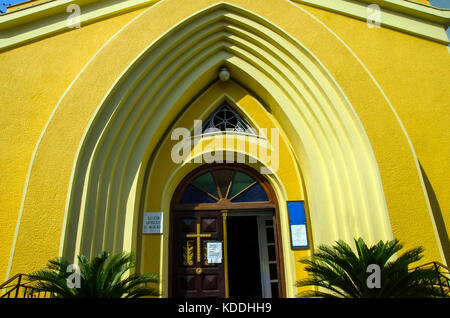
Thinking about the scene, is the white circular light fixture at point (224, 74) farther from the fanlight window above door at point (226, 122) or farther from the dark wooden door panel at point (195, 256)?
the dark wooden door panel at point (195, 256)

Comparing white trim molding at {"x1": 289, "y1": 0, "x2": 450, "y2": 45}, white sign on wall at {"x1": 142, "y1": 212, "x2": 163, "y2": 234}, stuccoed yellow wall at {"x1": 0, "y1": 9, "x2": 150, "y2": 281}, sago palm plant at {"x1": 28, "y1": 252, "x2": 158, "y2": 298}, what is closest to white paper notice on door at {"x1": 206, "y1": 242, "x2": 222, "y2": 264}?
white sign on wall at {"x1": 142, "y1": 212, "x2": 163, "y2": 234}

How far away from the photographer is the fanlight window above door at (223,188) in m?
6.20

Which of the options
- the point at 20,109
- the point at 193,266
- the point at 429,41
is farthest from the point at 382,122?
the point at 20,109

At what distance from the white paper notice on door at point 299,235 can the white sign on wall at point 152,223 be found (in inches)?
91.6

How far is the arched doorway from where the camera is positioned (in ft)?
18.7

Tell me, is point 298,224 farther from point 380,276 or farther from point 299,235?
point 380,276

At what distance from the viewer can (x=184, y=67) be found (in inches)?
246

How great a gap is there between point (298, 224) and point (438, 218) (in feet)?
7.20

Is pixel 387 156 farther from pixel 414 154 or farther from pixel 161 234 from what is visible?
pixel 161 234

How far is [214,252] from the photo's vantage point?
19.1 feet


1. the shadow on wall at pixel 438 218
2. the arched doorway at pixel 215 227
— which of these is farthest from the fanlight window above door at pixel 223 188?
the shadow on wall at pixel 438 218

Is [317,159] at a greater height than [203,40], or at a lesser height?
lesser

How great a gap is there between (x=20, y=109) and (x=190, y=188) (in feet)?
10.7

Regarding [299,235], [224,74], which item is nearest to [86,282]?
[299,235]
